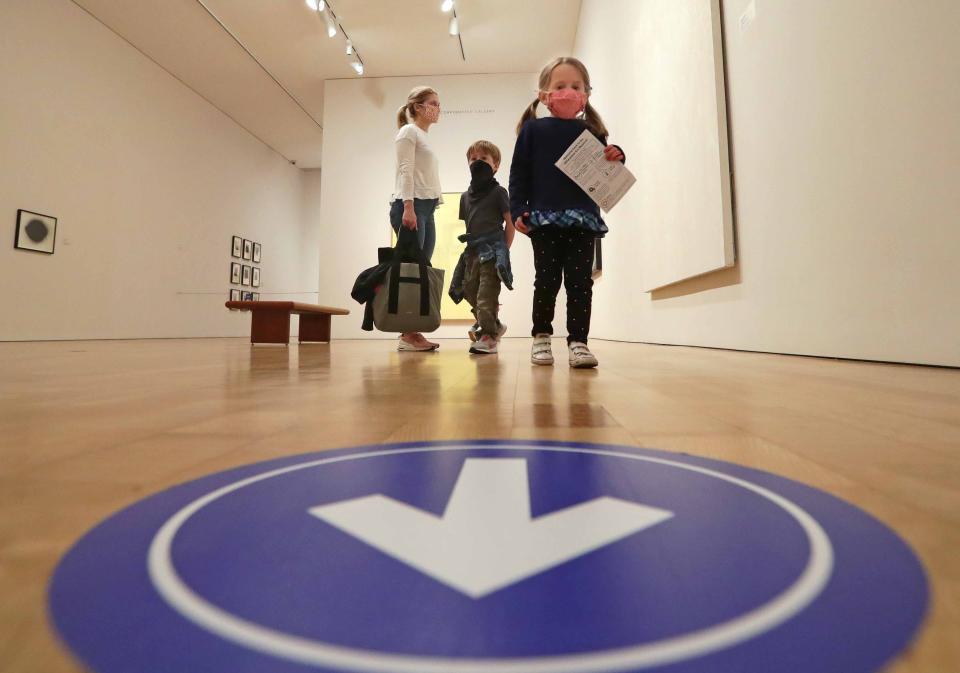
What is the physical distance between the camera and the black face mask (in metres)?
2.60

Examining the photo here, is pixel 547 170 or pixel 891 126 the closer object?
pixel 891 126

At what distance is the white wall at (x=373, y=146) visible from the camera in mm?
6629

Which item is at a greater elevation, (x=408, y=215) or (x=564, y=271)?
(x=408, y=215)

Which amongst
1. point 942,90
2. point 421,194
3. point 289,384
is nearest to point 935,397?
point 942,90

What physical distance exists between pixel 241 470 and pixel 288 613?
267mm

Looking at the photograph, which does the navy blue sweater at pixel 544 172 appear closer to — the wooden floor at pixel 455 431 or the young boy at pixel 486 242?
the young boy at pixel 486 242

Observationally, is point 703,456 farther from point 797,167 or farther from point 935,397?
point 797,167

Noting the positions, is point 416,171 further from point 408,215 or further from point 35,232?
point 35,232

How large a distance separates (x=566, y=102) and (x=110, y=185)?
5869 mm

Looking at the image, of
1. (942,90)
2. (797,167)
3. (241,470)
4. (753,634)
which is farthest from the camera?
(797,167)

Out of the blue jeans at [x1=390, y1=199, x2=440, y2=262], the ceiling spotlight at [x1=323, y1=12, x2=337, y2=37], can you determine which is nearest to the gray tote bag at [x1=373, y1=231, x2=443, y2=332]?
the blue jeans at [x1=390, y1=199, x2=440, y2=262]

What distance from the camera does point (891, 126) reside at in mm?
1462

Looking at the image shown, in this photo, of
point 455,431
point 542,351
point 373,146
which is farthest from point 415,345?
point 373,146

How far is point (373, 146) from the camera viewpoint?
6754 mm
